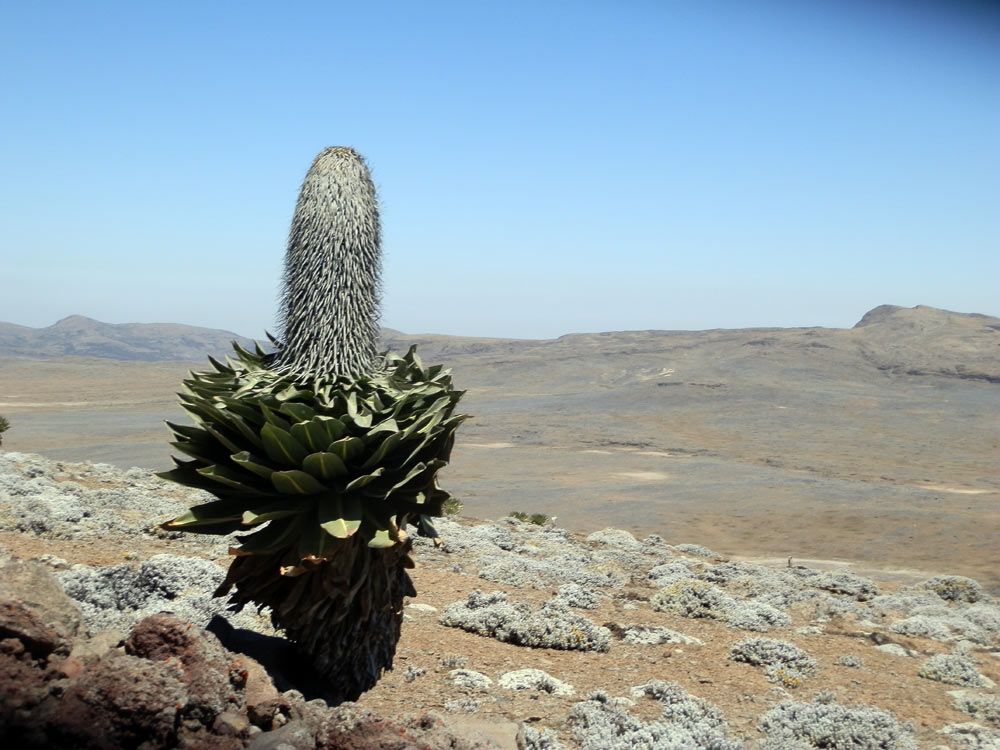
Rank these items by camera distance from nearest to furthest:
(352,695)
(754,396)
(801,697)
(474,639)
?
(352,695), (801,697), (474,639), (754,396)

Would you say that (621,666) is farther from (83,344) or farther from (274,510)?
(83,344)

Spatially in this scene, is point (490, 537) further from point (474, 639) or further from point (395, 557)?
point (395, 557)

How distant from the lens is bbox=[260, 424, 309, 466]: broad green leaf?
15.4ft

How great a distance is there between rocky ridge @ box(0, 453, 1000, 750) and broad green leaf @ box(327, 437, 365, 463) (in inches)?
46.7

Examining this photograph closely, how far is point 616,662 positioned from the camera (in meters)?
7.47

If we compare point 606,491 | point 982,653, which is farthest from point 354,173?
point 606,491

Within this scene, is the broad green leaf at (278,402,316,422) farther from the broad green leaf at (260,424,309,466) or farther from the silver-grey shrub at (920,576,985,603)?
the silver-grey shrub at (920,576,985,603)

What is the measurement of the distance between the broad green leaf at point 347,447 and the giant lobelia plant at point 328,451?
0.01 meters

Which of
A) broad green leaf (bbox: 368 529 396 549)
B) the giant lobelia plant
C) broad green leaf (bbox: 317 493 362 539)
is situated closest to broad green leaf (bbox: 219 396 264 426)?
the giant lobelia plant

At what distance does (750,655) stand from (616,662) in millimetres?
1404

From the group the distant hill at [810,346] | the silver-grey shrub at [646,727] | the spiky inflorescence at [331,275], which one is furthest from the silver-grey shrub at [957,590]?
the distant hill at [810,346]

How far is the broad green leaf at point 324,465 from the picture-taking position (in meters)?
4.67

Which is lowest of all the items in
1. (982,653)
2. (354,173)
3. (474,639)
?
(982,653)

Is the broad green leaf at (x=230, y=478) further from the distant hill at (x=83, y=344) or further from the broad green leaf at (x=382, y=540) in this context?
the distant hill at (x=83, y=344)
